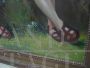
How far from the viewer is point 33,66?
4.70 ft

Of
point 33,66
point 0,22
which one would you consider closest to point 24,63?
point 33,66

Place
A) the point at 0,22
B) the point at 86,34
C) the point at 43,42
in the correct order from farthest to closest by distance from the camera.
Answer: the point at 0,22 → the point at 43,42 → the point at 86,34

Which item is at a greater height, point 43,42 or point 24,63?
point 43,42

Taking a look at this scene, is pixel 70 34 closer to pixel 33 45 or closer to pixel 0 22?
pixel 33 45

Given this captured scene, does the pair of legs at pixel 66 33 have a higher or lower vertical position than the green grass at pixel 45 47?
higher

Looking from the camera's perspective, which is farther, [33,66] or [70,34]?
[33,66]

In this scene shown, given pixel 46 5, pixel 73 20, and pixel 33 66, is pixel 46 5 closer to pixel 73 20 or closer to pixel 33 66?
pixel 73 20

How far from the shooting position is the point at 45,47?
4.51 feet

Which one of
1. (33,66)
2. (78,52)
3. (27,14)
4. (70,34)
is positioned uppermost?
(27,14)

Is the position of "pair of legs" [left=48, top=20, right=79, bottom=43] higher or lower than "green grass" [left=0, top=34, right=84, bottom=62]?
higher

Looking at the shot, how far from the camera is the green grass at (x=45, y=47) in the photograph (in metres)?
1.29

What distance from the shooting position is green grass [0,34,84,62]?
1.29m

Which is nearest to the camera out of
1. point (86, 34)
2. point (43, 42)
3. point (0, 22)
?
point (86, 34)

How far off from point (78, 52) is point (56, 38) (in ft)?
0.56
